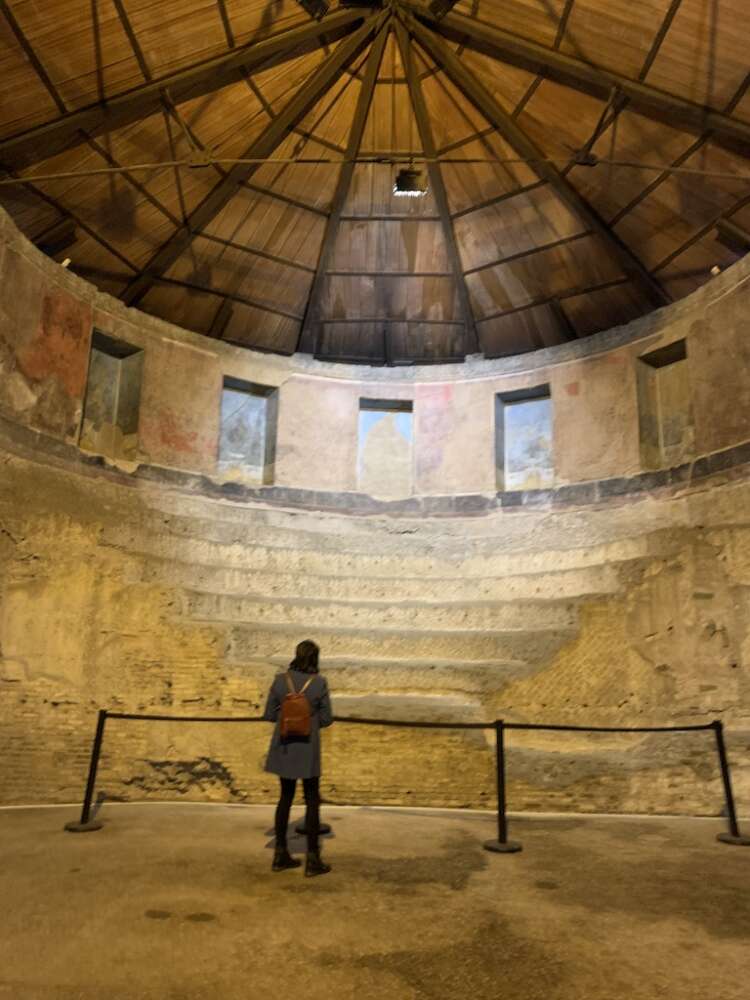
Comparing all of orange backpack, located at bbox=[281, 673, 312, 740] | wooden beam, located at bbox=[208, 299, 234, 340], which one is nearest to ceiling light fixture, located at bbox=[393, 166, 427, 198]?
wooden beam, located at bbox=[208, 299, 234, 340]

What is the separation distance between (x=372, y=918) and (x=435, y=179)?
1020 cm

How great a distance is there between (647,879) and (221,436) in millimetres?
9706

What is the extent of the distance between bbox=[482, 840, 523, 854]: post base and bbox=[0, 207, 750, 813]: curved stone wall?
84.1 inches

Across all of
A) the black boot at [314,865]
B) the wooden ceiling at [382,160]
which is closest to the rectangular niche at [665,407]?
the wooden ceiling at [382,160]

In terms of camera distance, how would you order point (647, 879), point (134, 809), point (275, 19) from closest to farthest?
1. point (647, 879)
2. point (134, 809)
3. point (275, 19)

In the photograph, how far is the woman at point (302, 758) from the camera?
195 inches

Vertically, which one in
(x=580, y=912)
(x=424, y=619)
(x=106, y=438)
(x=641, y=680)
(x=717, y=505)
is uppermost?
(x=106, y=438)

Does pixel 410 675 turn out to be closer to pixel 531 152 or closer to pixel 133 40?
pixel 531 152

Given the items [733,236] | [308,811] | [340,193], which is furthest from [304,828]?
[340,193]

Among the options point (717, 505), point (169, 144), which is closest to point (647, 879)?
point (717, 505)

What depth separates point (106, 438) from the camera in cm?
1168

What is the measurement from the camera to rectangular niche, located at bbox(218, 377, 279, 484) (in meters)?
13.0

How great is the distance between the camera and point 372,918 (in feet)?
13.2

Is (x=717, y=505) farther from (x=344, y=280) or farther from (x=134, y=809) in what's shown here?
(x=134, y=809)
